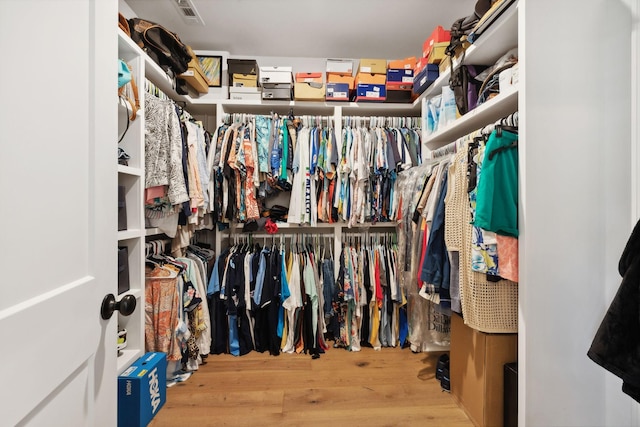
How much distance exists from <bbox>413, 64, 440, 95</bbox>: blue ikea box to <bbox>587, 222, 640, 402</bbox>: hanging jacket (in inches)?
60.6

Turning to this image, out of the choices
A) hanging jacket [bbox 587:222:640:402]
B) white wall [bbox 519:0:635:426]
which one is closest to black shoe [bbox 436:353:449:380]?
white wall [bbox 519:0:635:426]

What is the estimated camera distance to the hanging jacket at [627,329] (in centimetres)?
73

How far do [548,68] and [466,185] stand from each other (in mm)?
560

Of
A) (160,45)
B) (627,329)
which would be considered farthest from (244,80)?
(627,329)

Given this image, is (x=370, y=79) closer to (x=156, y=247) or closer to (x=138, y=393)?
(x=156, y=247)

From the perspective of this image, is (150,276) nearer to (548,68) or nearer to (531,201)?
(531,201)

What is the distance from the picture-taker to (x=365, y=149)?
7.00ft

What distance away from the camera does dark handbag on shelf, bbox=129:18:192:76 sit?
5.13 ft

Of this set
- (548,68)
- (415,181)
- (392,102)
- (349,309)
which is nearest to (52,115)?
(548,68)

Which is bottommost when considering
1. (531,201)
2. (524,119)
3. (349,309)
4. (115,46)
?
(349,309)

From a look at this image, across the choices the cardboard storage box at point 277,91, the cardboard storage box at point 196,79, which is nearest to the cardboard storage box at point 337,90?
the cardboard storage box at point 277,91

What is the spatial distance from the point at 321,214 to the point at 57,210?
170cm

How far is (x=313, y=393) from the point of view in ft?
5.26

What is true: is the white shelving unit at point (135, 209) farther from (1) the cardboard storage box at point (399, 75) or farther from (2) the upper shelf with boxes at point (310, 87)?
(1) the cardboard storage box at point (399, 75)
